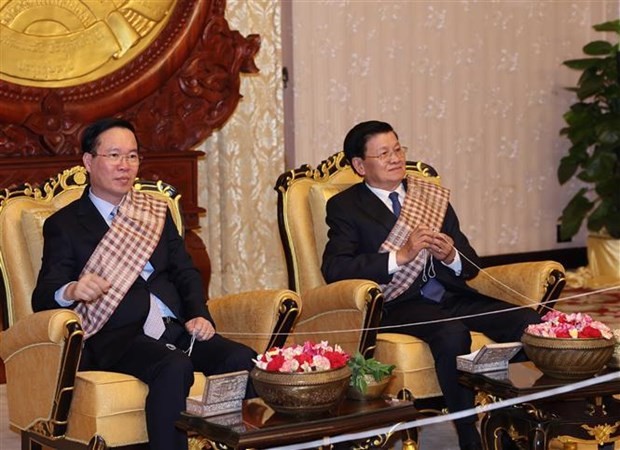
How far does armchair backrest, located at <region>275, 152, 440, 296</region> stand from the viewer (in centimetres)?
492

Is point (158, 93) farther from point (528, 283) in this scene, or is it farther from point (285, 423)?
point (285, 423)

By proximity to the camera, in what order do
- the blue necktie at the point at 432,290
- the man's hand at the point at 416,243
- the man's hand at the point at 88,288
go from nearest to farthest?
the man's hand at the point at 88,288 < the man's hand at the point at 416,243 < the blue necktie at the point at 432,290

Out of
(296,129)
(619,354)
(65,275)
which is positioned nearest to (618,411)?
(619,354)

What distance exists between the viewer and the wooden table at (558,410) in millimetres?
3848

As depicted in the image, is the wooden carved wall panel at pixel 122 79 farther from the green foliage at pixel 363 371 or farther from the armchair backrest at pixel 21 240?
the green foliage at pixel 363 371

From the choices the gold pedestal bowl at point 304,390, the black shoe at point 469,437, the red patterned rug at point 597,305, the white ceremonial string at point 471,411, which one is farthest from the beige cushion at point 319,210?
the red patterned rug at point 597,305

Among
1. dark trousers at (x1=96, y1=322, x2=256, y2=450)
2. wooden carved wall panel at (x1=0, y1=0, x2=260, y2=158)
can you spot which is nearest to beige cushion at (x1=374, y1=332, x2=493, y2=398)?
dark trousers at (x1=96, y1=322, x2=256, y2=450)

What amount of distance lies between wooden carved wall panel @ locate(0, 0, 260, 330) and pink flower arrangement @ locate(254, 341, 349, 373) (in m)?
2.32

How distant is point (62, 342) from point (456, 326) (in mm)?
1342

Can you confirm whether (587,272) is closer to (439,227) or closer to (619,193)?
(619,193)

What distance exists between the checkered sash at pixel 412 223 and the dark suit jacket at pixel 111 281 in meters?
0.74

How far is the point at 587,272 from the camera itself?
26.6 feet

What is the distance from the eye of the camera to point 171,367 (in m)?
3.85

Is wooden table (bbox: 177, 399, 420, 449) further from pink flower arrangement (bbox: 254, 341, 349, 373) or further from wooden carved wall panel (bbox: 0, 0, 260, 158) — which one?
wooden carved wall panel (bbox: 0, 0, 260, 158)
